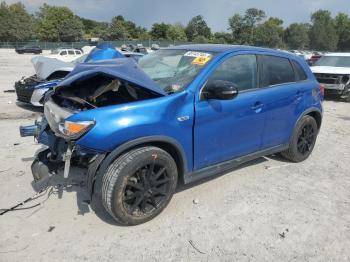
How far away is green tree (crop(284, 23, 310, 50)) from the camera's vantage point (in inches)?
3661

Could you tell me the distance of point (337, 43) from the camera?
101 meters

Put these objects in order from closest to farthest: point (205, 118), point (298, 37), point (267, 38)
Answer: point (205, 118), point (267, 38), point (298, 37)

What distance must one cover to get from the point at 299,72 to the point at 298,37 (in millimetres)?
95255

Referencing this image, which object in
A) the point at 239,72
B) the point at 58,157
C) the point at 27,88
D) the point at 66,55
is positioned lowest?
the point at 66,55

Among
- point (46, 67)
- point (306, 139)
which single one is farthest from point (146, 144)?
point (46, 67)

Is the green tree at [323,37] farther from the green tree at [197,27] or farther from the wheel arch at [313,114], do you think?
the wheel arch at [313,114]

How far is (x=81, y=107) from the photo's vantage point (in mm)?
4020

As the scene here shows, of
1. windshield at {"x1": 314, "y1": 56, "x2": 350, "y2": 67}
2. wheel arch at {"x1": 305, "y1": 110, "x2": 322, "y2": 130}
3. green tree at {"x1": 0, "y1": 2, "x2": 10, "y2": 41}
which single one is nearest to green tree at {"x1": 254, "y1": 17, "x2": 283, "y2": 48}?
green tree at {"x1": 0, "y1": 2, "x2": 10, "y2": 41}

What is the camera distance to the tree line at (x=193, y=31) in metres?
82.8

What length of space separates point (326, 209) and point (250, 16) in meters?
98.3

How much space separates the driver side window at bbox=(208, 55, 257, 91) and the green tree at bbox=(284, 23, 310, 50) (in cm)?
9423

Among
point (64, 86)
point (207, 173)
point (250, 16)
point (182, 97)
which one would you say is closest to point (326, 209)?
point (207, 173)

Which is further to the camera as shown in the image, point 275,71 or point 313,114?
point 313,114

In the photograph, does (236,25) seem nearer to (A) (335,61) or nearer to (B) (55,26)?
(B) (55,26)
